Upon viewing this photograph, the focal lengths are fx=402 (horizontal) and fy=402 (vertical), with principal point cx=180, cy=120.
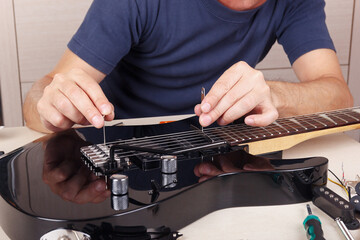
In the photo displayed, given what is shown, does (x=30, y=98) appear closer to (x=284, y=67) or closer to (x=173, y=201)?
(x=173, y=201)

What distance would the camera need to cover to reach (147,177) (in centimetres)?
63

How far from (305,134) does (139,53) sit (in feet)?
1.70

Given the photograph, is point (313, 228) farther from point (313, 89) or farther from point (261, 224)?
point (313, 89)

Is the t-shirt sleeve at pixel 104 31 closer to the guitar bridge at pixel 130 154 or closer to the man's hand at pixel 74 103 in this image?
the man's hand at pixel 74 103

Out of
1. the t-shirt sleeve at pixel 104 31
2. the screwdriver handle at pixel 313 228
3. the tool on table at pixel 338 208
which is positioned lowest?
the screwdriver handle at pixel 313 228

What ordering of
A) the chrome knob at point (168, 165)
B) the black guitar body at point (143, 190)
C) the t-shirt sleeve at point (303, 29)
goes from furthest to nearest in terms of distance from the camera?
1. the t-shirt sleeve at point (303, 29)
2. the chrome knob at point (168, 165)
3. the black guitar body at point (143, 190)

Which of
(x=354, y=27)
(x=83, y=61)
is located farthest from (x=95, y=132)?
(x=354, y=27)

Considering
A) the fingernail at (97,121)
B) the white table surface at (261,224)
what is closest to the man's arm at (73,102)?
the fingernail at (97,121)

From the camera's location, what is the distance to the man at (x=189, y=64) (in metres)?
0.81

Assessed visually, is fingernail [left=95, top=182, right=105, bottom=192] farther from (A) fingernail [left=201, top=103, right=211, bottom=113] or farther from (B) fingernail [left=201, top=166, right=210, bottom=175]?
(A) fingernail [left=201, top=103, right=211, bottom=113]

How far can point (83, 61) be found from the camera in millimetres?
992

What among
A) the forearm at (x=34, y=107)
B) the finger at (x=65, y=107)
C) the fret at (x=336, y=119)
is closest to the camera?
the finger at (x=65, y=107)

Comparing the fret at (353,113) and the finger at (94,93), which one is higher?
the finger at (94,93)

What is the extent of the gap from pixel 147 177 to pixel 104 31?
1.62ft
